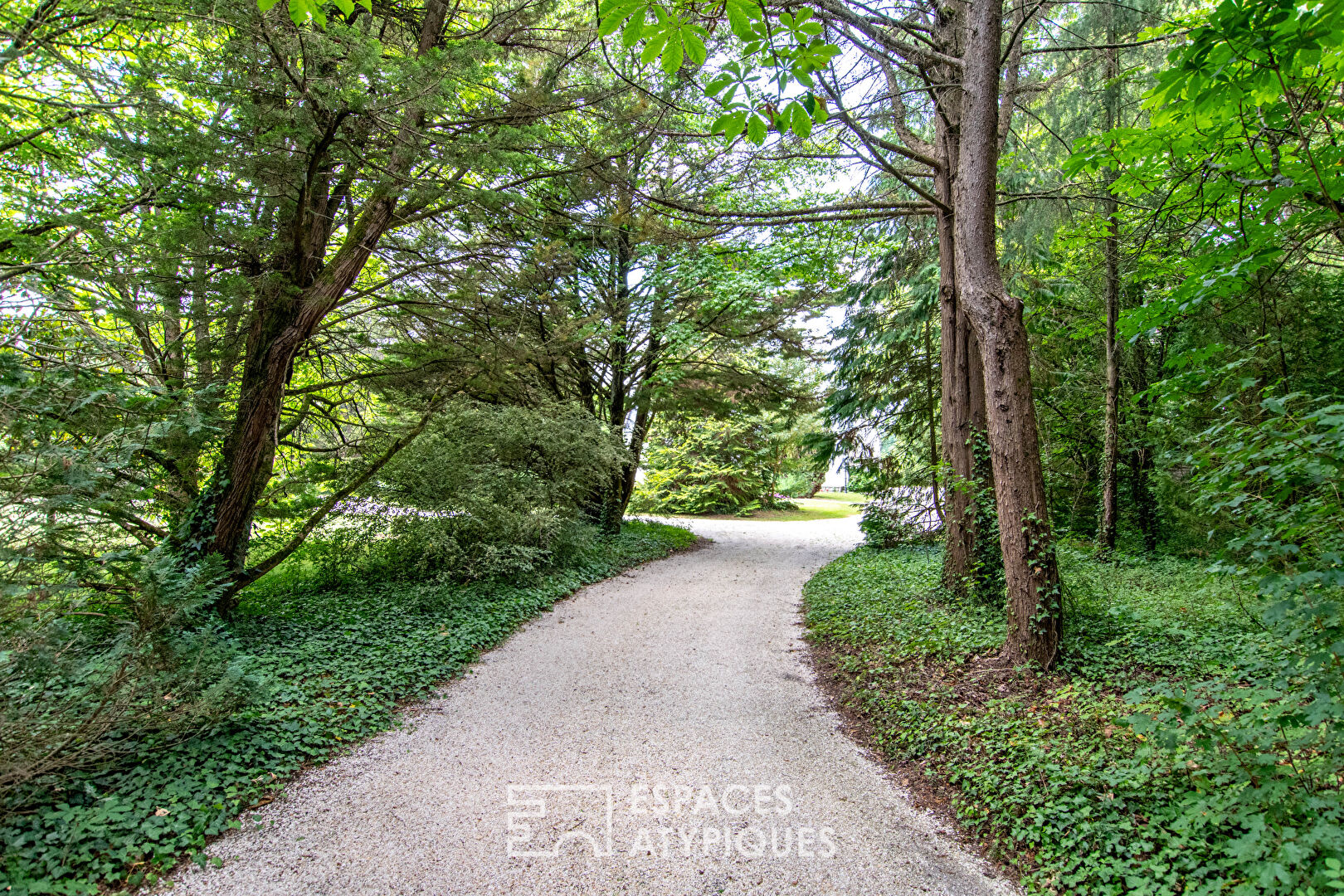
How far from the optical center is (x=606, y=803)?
10.3ft

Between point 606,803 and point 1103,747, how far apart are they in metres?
2.59

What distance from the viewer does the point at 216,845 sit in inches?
107

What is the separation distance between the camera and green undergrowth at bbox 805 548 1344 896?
2.11m

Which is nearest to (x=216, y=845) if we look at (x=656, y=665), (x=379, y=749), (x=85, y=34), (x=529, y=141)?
(x=379, y=749)

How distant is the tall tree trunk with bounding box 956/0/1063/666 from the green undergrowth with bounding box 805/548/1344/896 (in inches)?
16.7

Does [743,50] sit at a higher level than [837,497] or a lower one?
higher

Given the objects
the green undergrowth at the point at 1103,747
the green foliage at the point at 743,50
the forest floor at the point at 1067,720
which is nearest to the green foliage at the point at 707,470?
the forest floor at the point at 1067,720

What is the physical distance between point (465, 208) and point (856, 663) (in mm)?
5772

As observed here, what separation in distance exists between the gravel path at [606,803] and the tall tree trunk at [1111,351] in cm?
583

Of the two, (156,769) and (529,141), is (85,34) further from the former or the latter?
(156,769)

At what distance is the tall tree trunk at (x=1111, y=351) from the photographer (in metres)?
7.38

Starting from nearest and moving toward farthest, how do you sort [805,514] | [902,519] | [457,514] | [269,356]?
[269,356]
[457,514]
[902,519]
[805,514]

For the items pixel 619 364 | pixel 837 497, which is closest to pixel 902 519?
pixel 619 364

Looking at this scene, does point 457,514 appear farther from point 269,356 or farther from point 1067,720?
point 1067,720
